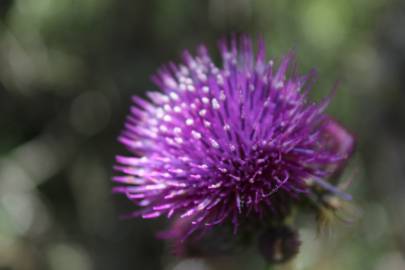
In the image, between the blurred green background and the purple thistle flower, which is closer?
the purple thistle flower

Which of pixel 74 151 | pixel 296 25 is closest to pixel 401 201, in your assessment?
pixel 296 25

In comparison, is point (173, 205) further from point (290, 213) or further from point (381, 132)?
point (381, 132)

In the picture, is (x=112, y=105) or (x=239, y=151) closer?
(x=239, y=151)

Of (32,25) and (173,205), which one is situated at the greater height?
(32,25)

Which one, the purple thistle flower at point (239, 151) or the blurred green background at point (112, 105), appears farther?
the blurred green background at point (112, 105)
